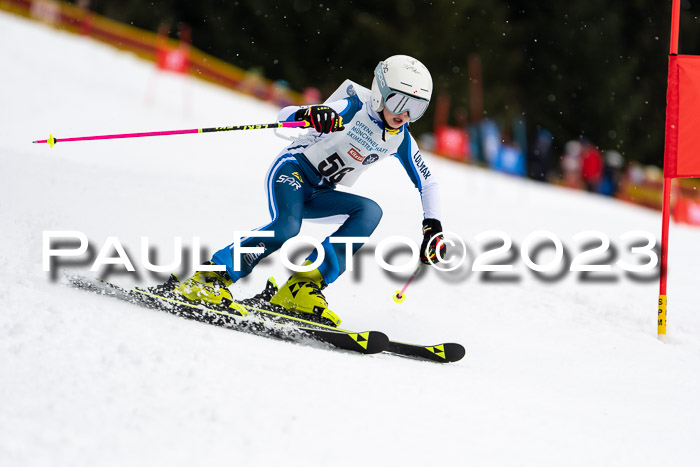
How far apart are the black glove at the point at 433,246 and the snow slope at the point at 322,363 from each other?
62 cm

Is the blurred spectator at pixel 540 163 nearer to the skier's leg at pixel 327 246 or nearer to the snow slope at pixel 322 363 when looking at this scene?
the snow slope at pixel 322 363

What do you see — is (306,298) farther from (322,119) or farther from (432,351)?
(322,119)

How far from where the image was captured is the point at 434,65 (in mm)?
30672

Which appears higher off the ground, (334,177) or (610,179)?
(610,179)

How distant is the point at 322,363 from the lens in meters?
3.57

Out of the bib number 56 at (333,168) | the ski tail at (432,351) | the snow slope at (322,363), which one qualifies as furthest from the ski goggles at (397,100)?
the snow slope at (322,363)

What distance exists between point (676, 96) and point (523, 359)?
2.19 metres

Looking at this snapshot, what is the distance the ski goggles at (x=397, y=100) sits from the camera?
421 cm

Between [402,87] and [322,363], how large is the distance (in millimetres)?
1535

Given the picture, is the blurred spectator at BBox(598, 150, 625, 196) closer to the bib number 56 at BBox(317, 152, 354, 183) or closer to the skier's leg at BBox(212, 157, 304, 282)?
→ the bib number 56 at BBox(317, 152, 354, 183)

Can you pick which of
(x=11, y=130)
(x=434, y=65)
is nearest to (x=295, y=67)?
(x=434, y=65)

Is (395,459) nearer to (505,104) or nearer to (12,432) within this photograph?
(12,432)

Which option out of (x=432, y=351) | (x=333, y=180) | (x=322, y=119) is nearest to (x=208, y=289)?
(x=333, y=180)

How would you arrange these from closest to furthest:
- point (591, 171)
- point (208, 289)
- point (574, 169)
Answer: point (208, 289) < point (591, 171) < point (574, 169)
